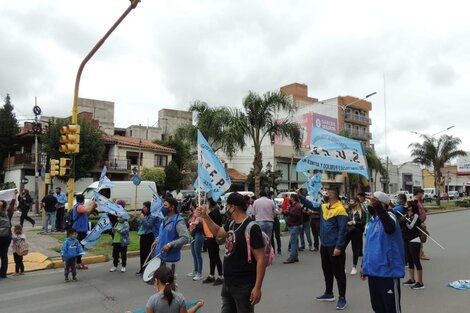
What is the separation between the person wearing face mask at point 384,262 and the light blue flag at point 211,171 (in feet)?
8.36

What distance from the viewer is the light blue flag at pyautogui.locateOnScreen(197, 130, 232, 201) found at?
6.28 metres

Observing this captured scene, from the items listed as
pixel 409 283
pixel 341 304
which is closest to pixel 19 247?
pixel 341 304

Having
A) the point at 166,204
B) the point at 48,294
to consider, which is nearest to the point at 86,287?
the point at 48,294

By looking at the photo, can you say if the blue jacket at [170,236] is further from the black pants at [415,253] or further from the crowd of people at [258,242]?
the black pants at [415,253]

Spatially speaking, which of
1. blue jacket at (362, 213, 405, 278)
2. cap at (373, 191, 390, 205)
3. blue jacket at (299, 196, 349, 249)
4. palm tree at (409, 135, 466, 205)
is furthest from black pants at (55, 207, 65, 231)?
palm tree at (409, 135, 466, 205)

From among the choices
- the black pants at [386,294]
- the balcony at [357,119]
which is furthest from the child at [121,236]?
the balcony at [357,119]

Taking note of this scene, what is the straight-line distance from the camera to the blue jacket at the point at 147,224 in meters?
8.62

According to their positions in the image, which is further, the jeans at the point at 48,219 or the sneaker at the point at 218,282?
the jeans at the point at 48,219

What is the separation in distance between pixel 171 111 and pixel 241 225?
174 feet

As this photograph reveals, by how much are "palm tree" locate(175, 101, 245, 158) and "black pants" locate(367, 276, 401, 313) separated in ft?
54.1

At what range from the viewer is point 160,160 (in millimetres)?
43750

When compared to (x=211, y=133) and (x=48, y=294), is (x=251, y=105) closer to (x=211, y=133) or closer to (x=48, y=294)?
(x=211, y=133)

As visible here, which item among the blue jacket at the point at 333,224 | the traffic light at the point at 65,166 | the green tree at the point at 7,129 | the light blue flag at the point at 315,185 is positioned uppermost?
the green tree at the point at 7,129

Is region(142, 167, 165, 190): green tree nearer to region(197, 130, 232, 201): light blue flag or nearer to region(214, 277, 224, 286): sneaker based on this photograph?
region(214, 277, 224, 286): sneaker
